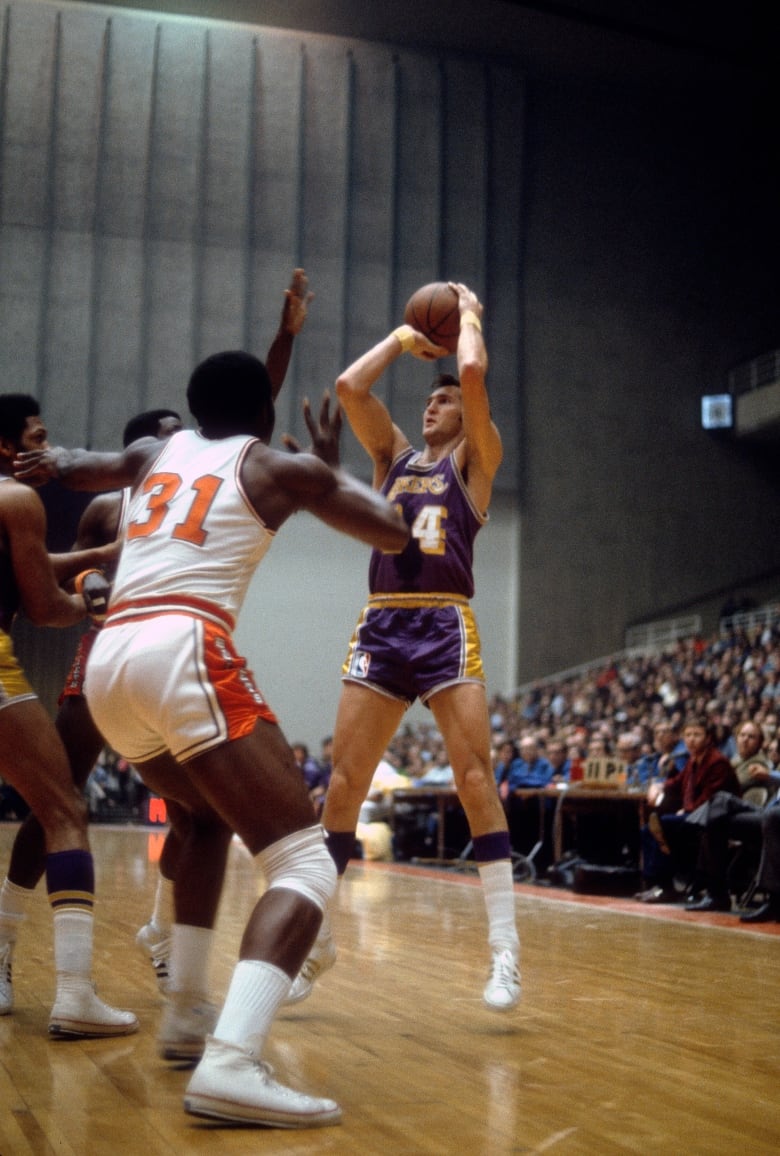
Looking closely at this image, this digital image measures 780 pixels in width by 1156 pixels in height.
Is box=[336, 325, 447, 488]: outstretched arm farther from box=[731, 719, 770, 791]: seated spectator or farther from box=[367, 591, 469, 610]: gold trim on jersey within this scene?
box=[731, 719, 770, 791]: seated spectator

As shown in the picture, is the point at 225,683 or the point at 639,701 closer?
the point at 225,683

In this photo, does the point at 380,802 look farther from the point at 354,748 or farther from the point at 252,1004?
the point at 252,1004

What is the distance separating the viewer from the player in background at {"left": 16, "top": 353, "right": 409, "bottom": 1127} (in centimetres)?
263

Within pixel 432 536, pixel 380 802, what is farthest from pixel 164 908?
pixel 380 802

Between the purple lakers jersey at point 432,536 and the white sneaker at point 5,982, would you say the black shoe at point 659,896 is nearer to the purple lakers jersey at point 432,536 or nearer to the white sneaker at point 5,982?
the purple lakers jersey at point 432,536

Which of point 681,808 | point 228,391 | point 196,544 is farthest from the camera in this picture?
point 681,808

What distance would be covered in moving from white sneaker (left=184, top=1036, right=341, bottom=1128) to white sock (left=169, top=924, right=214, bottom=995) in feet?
1.98

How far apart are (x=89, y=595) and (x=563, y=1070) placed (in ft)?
5.74

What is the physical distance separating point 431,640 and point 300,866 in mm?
1669

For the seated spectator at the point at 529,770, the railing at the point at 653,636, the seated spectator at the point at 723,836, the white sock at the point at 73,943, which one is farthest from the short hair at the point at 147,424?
the railing at the point at 653,636

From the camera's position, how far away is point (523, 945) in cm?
606

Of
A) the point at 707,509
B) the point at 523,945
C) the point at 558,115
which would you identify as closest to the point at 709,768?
the point at 523,945

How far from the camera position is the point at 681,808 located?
943cm

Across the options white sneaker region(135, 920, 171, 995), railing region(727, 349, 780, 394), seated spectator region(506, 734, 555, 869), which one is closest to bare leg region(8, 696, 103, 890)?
white sneaker region(135, 920, 171, 995)
